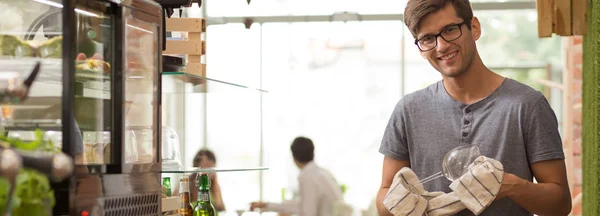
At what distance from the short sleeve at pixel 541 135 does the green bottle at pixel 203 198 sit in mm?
945

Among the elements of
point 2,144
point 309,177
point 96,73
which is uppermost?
point 96,73

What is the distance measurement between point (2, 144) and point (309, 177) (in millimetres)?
5627

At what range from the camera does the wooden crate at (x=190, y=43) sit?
94.1 inches

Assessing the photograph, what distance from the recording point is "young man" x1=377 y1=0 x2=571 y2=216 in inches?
75.0

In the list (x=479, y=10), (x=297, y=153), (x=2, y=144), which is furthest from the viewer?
(x=479, y=10)

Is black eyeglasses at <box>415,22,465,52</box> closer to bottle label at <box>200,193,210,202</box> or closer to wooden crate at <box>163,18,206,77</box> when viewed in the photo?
wooden crate at <box>163,18,206,77</box>

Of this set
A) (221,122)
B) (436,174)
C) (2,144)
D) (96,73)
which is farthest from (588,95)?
(221,122)

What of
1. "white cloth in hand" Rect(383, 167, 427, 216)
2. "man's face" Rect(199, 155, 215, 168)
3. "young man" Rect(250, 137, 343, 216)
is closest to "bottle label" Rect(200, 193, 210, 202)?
"white cloth in hand" Rect(383, 167, 427, 216)

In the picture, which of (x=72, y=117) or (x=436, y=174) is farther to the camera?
(x=436, y=174)

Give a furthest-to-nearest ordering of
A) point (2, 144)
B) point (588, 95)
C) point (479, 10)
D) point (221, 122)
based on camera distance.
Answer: point (221, 122), point (479, 10), point (588, 95), point (2, 144)

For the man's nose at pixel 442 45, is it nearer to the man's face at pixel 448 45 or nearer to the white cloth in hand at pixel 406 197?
the man's face at pixel 448 45

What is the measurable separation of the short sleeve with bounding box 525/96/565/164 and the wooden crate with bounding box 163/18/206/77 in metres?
0.91

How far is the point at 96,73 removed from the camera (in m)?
1.44

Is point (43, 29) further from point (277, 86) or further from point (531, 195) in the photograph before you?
point (277, 86)
